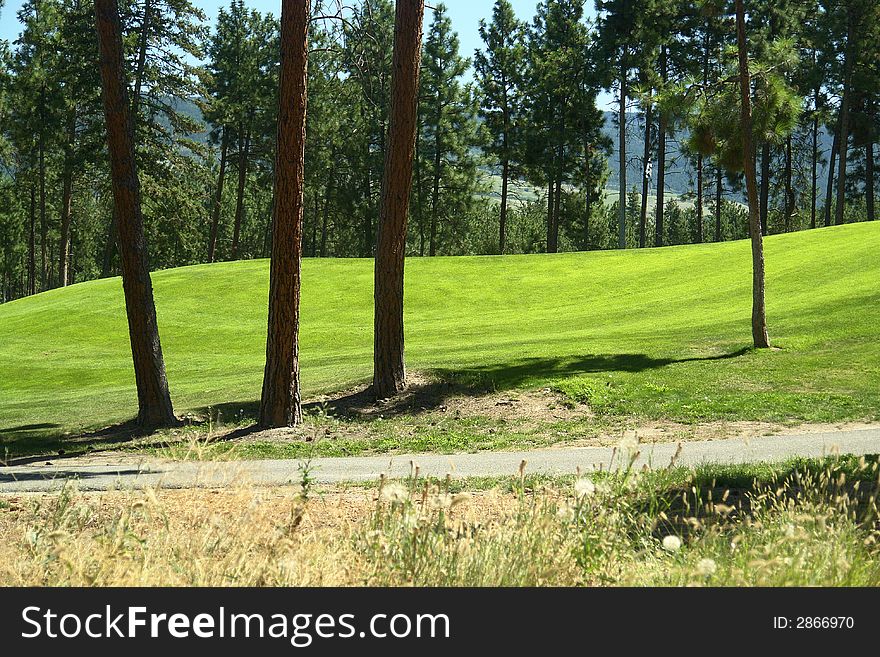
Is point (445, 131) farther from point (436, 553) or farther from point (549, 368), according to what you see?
point (436, 553)

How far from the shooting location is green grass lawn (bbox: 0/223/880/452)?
16.6 m

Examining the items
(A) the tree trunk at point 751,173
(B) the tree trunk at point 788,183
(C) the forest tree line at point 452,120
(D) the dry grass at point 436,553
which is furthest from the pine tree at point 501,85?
(D) the dry grass at point 436,553

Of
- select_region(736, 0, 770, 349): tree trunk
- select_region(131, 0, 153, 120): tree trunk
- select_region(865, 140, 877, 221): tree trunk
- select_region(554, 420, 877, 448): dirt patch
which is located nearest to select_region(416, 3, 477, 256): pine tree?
select_region(131, 0, 153, 120): tree trunk

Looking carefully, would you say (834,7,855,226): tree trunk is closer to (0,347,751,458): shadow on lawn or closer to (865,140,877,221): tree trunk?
(865,140,877,221): tree trunk

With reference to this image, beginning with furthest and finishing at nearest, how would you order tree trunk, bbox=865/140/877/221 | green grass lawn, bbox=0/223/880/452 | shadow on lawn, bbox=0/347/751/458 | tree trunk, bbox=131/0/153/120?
tree trunk, bbox=865/140/877/221, tree trunk, bbox=131/0/153/120, green grass lawn, bbox=0/223/880/452, shadow on lawn, bbox=0/347/751/458

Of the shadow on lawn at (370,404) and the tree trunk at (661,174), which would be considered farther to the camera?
the tree trunk at (661,174)

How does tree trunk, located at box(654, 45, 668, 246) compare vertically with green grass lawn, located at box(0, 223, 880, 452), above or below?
above

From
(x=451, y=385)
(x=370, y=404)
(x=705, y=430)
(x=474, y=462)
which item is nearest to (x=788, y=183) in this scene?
(x=451, y=385)

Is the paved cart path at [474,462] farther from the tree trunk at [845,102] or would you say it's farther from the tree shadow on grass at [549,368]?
the tree trunk at [845,102]

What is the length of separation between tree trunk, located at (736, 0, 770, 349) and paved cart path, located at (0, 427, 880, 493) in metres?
7.06

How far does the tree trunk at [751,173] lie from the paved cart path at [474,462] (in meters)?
7.06

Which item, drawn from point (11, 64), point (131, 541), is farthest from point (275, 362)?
point (11, 64)

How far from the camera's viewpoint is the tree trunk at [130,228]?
50.6 feet

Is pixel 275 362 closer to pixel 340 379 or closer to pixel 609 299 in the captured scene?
pixel 340 379
